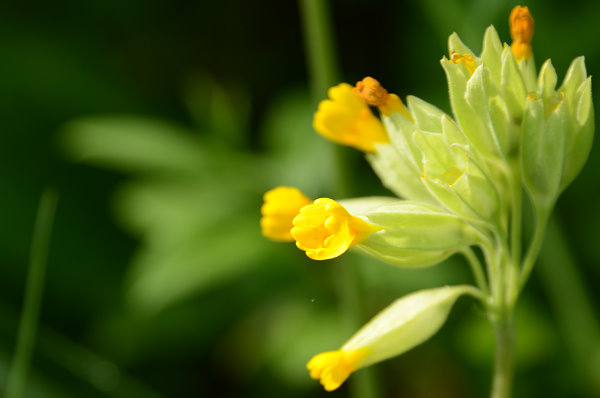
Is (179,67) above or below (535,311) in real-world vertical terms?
above

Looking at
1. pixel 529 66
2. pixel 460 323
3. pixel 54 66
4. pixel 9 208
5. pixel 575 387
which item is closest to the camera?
pixel 529 66

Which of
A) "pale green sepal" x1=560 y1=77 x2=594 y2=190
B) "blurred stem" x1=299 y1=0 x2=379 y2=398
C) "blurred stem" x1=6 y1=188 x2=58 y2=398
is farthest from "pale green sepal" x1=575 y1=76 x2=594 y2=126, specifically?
"blurred stem" x1=6 y1=188 x2=58 y2=398

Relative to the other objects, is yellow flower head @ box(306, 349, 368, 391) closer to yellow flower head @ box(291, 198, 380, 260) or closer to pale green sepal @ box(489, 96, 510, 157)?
yellow flower head @ box(291, 198, 380, 260)

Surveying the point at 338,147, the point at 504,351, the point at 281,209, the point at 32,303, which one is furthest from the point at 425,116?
the point at 32,303

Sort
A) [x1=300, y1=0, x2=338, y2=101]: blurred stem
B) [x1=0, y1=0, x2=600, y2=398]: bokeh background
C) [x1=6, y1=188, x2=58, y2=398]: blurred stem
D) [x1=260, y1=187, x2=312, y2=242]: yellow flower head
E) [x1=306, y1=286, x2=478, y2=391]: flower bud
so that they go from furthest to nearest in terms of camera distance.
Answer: [x1=0, y1=0, x2=600, y2=398]: bokeh background → [x1=300, y1=0, x2=338, y2=101]: blurred stem → [x1=6, y1=188, x2=58, y2=398]: blurred stem → [x1=260, y1=187, x2=312, y2=242]: yellow flower head → [x1=306, y1=286, x2=478, y2=391]: flower bud

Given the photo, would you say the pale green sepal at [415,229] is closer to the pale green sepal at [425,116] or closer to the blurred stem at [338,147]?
the pale green sepal at [425,116]

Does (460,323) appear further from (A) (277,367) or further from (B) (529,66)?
(B) (529,66)

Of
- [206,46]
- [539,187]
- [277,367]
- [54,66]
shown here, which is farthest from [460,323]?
[54,66]

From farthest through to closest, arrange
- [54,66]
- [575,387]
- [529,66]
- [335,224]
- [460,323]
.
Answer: [54,66], [460,323], [575,387], [529,66], [335,224]
